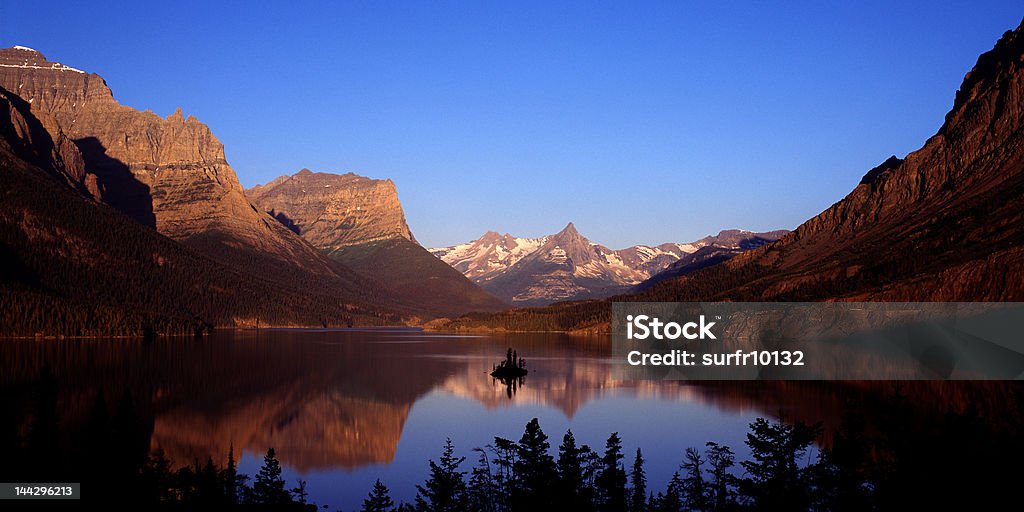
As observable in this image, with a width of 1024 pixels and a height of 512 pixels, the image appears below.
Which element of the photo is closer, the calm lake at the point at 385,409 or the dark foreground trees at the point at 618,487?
the dark foreground trees at the point at 618,487

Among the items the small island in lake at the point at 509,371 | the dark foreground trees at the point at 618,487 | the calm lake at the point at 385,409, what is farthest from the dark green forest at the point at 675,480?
the small island in lake at the point at 509,371

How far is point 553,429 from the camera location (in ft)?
318

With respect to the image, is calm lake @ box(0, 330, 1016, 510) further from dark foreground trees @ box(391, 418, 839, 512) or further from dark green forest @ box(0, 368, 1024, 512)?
dark foreground trees @ box(391, 418, 839, 512)

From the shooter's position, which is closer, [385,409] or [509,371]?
[385,409]

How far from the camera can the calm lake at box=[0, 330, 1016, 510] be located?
8438 cm

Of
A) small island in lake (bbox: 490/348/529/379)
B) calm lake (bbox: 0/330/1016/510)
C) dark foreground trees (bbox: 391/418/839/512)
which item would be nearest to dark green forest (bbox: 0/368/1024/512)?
dark foreground trees (bbox: 391/418/839/512)

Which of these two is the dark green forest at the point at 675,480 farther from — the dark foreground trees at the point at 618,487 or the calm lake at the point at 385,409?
the calm lake at the point at 385,409

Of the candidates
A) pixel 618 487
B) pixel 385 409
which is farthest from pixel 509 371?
pixel 618 487

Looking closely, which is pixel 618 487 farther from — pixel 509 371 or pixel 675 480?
pixel 509 371

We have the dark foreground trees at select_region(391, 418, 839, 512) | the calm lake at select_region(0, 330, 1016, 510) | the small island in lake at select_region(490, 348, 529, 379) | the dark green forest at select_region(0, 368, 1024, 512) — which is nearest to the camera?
the dark green forest at select_region(0, 368, 1024, 512)

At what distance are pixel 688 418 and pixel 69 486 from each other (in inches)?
2843

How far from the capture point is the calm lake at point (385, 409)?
84375 millimetres

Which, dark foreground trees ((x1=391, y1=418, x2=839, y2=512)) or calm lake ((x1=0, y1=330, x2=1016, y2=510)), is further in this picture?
calm lake ((x1=0, y1=330, x2=1016, y2=510))

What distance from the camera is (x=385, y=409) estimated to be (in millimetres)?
121312
